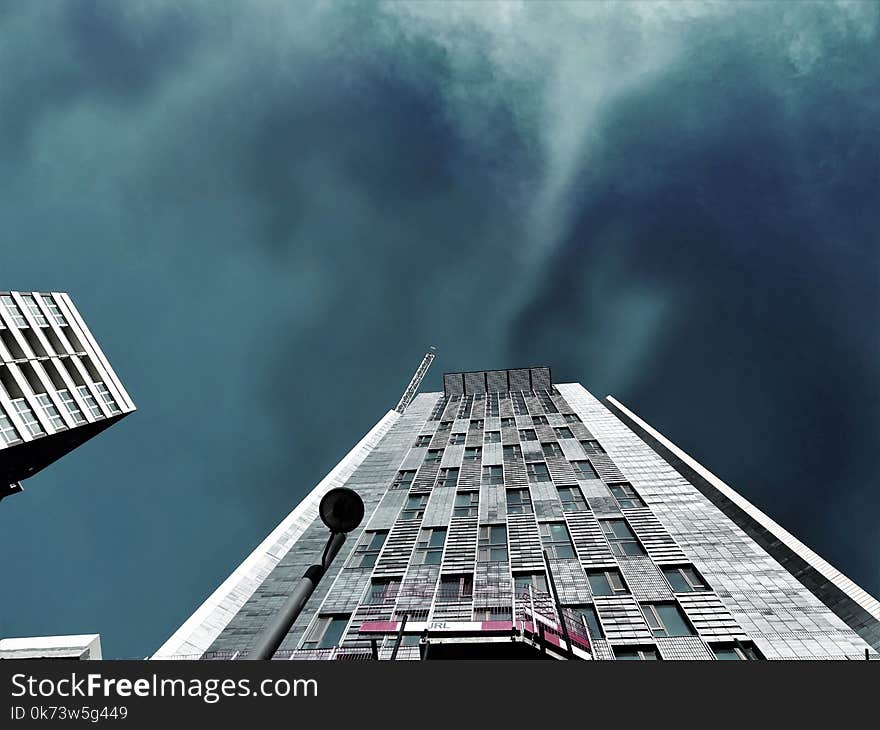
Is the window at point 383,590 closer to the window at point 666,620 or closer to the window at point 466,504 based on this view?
the window at point 466,504

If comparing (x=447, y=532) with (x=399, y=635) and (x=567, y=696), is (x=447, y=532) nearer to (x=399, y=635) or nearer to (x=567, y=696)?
(x=399, y=635)

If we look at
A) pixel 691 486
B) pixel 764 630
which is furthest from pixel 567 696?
pixel 691 486

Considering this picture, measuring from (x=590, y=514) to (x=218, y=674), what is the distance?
2924 cm

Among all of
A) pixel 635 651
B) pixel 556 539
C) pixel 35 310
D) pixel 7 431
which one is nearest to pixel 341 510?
pixel 635 651

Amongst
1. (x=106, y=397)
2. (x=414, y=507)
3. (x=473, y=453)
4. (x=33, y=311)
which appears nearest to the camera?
(x=414, y=507)

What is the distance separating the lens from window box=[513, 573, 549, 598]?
25.8 meters

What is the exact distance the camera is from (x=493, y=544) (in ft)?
103

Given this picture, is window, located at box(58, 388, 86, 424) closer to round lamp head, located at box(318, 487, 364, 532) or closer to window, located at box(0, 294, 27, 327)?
window, located at box(0, 294, 27, 327)

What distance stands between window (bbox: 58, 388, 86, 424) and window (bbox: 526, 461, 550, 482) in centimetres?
4098

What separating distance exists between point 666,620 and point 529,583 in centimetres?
682

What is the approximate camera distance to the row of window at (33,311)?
44.4 metres

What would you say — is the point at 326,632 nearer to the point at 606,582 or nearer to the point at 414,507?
the point at 414,507

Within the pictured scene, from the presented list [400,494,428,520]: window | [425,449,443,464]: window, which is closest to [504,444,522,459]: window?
[425,449,443,464]: window

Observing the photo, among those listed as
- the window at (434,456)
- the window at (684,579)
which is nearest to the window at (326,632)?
the window at (684,579)
